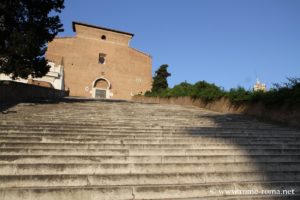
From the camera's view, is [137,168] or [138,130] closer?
[137,168]

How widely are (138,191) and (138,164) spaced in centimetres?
79

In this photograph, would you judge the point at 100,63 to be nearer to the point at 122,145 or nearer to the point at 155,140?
the point at 155,140

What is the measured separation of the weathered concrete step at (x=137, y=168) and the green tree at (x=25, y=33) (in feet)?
20.5

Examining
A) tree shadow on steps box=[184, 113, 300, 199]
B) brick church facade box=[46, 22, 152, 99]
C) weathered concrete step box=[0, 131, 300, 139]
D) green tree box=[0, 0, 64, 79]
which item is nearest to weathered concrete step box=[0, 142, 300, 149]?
tree shadow on steps box=[184, 113, 300, 199]

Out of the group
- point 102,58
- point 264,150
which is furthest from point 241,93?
point 102,58

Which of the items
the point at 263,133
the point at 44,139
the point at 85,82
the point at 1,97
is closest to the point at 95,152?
the point at 44,139

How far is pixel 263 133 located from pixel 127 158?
408 cm

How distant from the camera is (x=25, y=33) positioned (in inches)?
361

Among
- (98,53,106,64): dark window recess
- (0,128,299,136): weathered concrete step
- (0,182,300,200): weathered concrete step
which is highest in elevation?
(98,53,106,64): dark window recess

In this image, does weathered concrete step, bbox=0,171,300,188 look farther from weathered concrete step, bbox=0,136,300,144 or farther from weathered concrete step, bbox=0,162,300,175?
weathered concrete step, bbox=0,136,300,144

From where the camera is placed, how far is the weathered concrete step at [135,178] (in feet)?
11.4

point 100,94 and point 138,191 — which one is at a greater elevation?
point 100,94

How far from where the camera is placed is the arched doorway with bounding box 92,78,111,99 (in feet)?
98.9

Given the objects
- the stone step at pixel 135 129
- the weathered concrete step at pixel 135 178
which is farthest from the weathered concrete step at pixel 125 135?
the weathered concrete step at pixel 135 178
